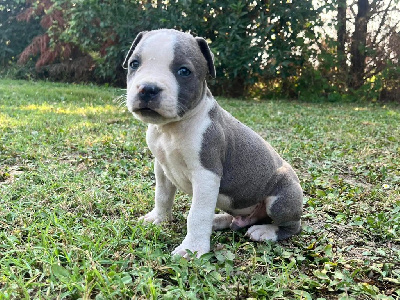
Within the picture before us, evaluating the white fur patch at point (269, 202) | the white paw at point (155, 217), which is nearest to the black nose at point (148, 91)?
the white paw at point (155, 217)

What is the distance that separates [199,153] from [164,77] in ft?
1.67

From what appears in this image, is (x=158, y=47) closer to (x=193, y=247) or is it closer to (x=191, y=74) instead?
→ (x=191, y=74)

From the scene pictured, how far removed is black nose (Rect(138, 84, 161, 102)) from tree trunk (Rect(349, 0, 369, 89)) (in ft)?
43.7

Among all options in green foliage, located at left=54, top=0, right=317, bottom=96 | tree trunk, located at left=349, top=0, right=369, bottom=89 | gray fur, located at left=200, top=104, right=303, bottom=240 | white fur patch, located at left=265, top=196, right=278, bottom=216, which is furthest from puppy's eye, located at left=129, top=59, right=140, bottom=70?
tree trunk, located at left=349, top=0, right=369, bottom=89

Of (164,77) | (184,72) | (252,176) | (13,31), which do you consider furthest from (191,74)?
(13,31)

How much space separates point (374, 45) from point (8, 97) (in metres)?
11.9

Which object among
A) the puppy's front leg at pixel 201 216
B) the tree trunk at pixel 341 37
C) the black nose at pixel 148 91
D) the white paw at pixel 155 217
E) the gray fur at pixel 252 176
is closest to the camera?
the black nose at pixel 148 91

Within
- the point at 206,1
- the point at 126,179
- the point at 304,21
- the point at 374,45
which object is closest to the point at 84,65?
the point at 206,1

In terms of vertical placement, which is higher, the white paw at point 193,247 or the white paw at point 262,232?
the white paw at point 193,247

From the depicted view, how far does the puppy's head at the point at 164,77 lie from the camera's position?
2.16m

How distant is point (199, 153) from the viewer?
239 cm

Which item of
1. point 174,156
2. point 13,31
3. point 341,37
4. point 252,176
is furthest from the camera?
point 13,31

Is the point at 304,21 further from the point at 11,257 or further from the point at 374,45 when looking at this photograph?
the point at 11,257

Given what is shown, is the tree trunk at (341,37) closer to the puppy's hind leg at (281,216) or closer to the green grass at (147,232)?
the green grass at (147,232)
